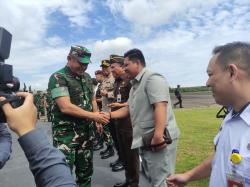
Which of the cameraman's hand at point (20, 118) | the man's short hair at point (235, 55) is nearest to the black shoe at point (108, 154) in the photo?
the man's short hair at point (235, 55)

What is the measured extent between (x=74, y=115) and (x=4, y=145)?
1998 millimetres

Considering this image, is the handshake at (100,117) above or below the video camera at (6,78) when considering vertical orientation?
below

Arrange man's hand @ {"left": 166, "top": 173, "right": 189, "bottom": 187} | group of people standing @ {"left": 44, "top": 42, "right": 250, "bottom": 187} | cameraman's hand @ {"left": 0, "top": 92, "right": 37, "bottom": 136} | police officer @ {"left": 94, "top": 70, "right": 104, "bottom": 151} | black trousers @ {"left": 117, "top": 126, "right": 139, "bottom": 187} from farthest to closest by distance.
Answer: police officer @ {"left": 94, "top": 70, "right": 104, "bottom": 151}
black trousers @ {"left": 117, "top": 126, "right": 139, "bottom": 187}
man's hand @ {"left": 166, "top": 173, "right": 189, "bottom": 187}
group of people standing @ {"left": 44, "top": 42, "right": 250, "bottom": 187}
cameraman's hand @ {"left": 0, "top": 92, "right": 37, "bottom": 136}

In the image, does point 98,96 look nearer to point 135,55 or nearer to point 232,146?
point 135,55

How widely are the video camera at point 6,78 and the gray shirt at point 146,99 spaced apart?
8.08ft

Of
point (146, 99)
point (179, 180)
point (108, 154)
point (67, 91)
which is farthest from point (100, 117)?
point (108, 154)

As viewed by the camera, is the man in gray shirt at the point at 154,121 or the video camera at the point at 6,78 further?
the man in gray shirt at the point at 154,121

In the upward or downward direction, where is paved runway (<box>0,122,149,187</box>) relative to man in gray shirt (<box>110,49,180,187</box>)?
downward

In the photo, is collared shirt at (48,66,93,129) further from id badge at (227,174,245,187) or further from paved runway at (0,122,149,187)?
id badge at (227,174,245,187)

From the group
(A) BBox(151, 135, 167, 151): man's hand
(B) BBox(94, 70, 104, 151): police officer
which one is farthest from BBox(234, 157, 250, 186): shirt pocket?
(B) BBox(94, 70, 104, 151): police officer

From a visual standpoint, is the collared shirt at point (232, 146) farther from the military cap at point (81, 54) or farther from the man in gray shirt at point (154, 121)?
the military cap at point (81, 54)

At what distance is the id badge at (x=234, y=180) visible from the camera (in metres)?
2.08

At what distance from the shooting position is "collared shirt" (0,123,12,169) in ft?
7.96

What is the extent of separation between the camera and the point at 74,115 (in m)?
4.54
